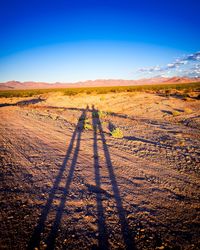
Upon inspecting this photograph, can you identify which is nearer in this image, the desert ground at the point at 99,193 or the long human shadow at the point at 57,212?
the long human shadow at the point at 57,212

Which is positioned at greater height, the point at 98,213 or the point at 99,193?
the point at 99,193

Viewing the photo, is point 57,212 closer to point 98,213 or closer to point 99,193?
point 98,213

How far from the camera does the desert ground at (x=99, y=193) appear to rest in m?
2.83

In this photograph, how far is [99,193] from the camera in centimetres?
391

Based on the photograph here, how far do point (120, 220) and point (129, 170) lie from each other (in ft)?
6.41

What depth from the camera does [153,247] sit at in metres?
2.71

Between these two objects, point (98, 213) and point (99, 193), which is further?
point (99, 193)

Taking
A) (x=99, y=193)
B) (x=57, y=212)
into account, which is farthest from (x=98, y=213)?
(x=57, y=212)

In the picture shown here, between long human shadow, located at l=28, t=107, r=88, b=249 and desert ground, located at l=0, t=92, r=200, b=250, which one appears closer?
long human shadow, located at l=28, t=107, r=88, b=249

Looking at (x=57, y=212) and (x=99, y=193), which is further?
(x=99, y=193)

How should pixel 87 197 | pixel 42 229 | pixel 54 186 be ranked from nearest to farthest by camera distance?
1. pixel 42 229
2. pixel 87 197
3. pixel 54 186

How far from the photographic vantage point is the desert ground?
283cm

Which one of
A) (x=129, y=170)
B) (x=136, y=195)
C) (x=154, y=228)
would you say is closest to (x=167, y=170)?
(x=129, y=170)

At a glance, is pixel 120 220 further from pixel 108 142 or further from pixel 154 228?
pixel 108 142
